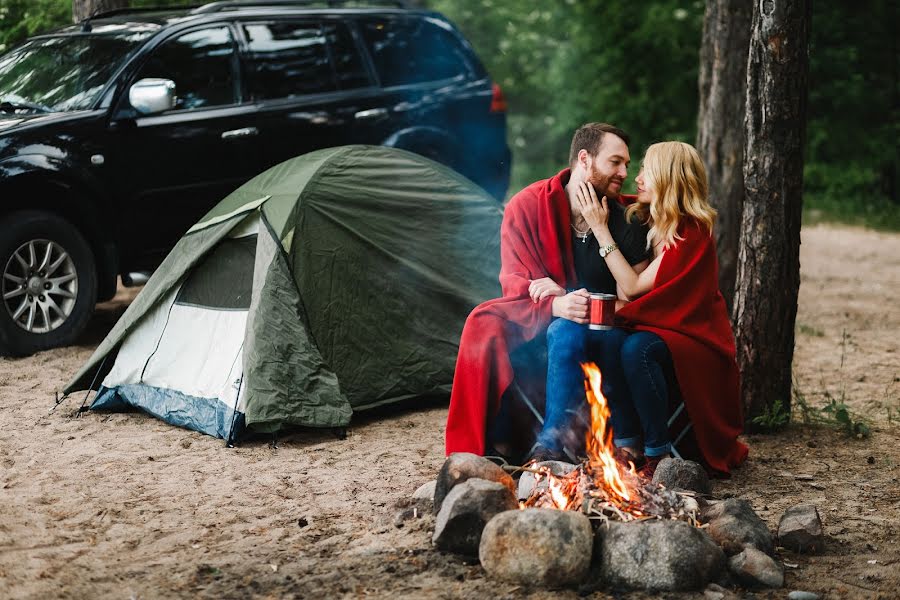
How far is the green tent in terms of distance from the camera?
5.99 meters

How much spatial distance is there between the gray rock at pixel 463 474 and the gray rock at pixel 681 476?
675mm

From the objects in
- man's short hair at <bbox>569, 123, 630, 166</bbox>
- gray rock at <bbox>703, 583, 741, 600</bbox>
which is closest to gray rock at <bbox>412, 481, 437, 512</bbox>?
gray rock at <bbox>703, 583, 741, 600</bbox>

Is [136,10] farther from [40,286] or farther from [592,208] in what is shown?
[592,208]

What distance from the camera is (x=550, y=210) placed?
5.28 m

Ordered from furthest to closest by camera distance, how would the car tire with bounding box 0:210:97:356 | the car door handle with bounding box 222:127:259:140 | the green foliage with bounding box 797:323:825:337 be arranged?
the green foliage with bounding box 797:323:825:337
the car door handle with bounding box 222:127:259:140
the car tire with bounding box 0:210:97:356

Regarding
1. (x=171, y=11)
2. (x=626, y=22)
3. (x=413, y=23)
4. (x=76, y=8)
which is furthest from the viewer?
(x=626, y=22)

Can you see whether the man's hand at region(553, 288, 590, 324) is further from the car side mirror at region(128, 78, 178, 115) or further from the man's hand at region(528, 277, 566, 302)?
the car side mirror at region(128, 78, 178, 115)

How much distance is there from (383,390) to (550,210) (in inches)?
67.2

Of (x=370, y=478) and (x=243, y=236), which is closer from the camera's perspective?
(x=370, y=478)

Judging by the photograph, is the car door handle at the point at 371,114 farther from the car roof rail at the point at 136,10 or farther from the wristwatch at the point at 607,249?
the wristwatch at the point at 607,249

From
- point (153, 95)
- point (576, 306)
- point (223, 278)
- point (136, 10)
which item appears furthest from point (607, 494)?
point (136, 10)

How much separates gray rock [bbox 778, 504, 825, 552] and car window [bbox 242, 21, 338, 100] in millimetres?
5035

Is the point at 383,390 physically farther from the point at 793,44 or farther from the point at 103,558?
the point at 793,44

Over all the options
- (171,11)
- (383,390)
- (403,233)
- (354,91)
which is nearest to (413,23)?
(354,91)
